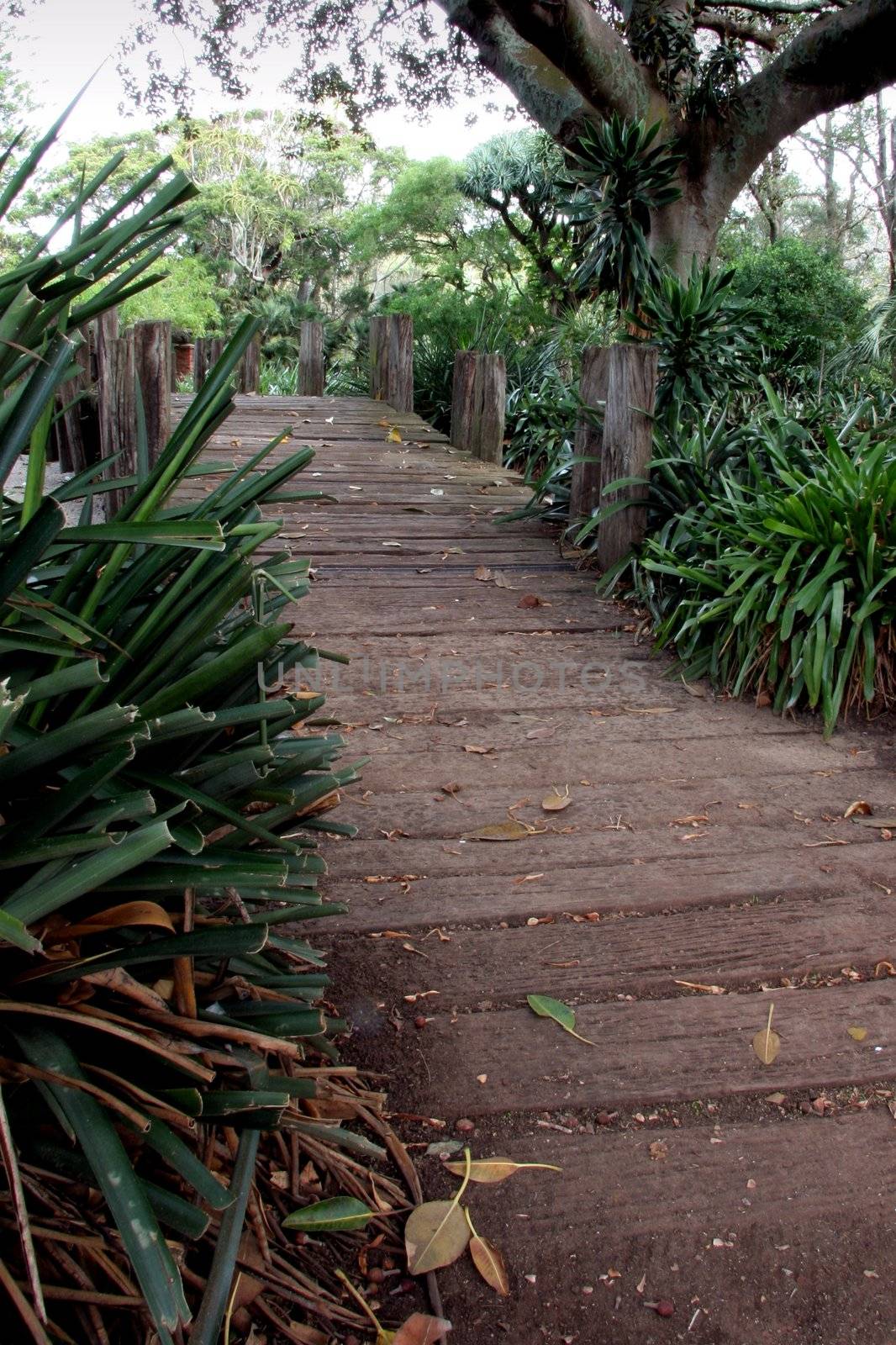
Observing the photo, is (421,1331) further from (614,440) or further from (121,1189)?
(614,440)

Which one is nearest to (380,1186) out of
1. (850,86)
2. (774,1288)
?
(774,1288)

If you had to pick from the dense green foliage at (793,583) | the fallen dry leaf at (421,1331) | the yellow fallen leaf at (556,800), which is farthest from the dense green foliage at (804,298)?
the fallen dry leaf at (421,1331)

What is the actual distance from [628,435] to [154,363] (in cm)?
225

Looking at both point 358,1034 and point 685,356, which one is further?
point 685,356

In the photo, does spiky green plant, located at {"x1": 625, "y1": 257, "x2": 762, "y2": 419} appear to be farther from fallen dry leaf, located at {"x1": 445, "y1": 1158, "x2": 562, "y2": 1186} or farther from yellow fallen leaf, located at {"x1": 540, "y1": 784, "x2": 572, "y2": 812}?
fallen dry leaf, located at {"x1": 445, "y1": 1158, "x2": 562, "y2": 1186}

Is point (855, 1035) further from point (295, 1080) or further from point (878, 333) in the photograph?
point (878, 333)

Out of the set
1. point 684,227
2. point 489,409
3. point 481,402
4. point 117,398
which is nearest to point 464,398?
point 481,402

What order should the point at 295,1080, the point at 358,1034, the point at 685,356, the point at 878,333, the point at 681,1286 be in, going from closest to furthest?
the point at 295,1080
the point at 681,1286
the point at 358,1034
the point at 685,356
the point at 878,333

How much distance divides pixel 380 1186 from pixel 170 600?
37.7 inches

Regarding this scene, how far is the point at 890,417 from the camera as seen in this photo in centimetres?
588

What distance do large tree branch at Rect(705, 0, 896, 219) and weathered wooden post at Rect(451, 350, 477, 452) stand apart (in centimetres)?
539

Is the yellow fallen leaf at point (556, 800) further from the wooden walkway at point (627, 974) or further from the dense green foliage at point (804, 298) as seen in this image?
the dense green foliage at point (804, 298)

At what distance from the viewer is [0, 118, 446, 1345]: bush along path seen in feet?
4.19

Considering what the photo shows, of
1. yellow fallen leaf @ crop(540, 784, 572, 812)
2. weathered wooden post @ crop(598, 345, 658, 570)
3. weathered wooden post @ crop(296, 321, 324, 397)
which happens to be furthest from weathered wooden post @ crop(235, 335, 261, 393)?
yellow fallen leaf @ crop(540, 784, 572, 812)
